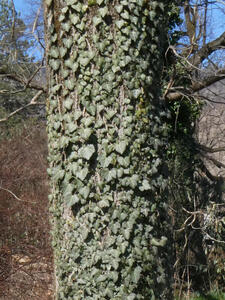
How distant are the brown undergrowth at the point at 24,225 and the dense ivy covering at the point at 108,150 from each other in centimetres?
296

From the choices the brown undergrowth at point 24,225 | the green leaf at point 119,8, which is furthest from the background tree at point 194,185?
the green leaf at point 119,8

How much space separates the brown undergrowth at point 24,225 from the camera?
6328mm

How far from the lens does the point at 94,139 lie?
3.06 meters

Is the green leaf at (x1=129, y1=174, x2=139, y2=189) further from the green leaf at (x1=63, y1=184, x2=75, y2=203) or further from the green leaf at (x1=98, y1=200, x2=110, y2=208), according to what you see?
the green leaf at (x1=63, y1=184, x2=75, y2=203)

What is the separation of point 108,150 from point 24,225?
18.9 feet

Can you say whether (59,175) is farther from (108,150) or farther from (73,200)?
(108,150)

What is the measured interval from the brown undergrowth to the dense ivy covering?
2.96 metres

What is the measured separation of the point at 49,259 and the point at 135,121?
447 centimetres

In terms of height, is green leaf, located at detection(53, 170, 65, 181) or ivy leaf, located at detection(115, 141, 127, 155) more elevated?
ivy leaf, located at detection(115, 141, 127, 155)

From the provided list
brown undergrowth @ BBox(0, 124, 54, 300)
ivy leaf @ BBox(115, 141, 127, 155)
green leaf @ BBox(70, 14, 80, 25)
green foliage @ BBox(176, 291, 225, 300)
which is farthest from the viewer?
brown undergrowth @ BBox(0, 124, 54, 300)

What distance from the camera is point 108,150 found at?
9.91ft

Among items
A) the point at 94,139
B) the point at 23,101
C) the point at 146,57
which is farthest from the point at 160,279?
the point at 23,101

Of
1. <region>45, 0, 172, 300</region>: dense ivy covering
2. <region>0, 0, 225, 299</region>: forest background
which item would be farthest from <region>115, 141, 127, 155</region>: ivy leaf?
<region>0, 0, 225, 299</region>: forest background

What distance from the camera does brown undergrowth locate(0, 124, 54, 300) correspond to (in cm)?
633
